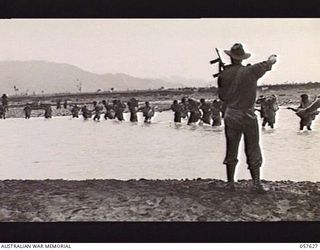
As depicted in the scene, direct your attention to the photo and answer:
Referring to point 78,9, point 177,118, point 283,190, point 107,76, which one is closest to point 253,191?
point 283,190

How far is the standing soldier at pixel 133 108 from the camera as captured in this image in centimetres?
200

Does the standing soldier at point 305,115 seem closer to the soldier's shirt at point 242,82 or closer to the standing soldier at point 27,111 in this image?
the soldier's shirt at point 242,82

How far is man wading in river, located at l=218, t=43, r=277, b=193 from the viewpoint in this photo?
6.07 ft

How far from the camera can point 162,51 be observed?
1979 mm

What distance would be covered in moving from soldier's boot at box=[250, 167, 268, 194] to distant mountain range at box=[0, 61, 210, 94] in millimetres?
349

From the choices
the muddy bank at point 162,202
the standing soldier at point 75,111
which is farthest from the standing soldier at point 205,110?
the standing soldier at point 75,111

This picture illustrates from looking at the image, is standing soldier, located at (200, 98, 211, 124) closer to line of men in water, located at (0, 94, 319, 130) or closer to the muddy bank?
line of men in water, located at (0, 94, 319, 130)

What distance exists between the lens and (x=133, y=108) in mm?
1998

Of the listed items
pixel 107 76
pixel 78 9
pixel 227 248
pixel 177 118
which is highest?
pixel 78 9

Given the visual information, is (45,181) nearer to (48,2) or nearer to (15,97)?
(15,97)

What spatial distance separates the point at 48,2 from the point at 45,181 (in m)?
0.62

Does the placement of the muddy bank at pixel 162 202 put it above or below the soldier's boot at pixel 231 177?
below

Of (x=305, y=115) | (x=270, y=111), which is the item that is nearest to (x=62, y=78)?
(x=270, y=111)

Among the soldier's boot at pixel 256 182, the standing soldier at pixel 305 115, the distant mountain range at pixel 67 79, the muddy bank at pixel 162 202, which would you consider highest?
the distant mountain range at pixel 67 79
